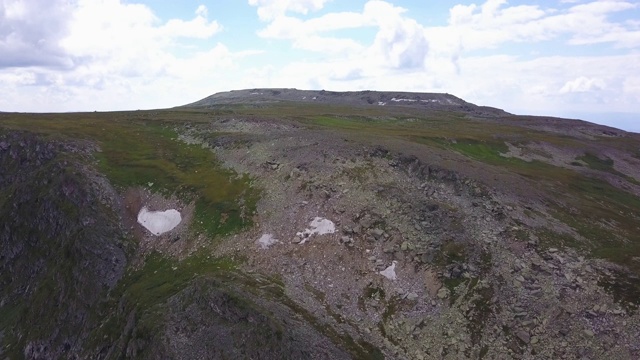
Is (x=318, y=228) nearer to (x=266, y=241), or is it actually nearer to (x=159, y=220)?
(x=266, y=241)

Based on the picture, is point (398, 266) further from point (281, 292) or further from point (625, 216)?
point (625, 216)

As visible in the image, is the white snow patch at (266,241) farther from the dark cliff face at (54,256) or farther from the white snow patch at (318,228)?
the dark cliff face at (54,256)

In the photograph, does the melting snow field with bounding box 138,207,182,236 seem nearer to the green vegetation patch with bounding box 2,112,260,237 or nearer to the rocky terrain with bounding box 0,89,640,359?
the rocky terrain with bounding box 0,89,640,359

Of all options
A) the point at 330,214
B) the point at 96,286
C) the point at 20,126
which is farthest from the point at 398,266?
the point at 20,126

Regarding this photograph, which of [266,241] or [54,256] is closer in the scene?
[266,241]

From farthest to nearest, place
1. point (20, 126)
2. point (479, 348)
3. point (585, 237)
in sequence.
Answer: point (20, 126) < point (585, 237) < point (479, 348)

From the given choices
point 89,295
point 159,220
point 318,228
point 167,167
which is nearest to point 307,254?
point 318,228

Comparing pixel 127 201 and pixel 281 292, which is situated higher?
pixel 127 201
